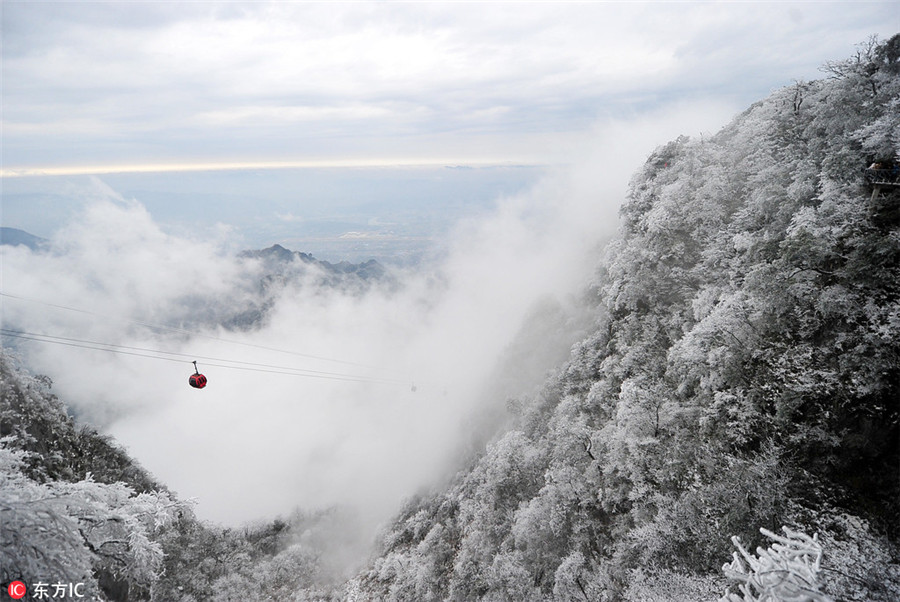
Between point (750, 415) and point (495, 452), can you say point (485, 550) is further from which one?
point (750, 415)

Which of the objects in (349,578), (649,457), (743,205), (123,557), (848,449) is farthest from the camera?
(349,578)

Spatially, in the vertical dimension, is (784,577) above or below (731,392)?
above

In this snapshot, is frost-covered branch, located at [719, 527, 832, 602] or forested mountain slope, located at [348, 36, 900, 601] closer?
frost-covered branch, located at [719, 527, 832, 602]

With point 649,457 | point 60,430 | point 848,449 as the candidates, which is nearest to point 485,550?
point 649,457

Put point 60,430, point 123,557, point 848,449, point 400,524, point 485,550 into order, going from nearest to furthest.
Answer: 1. point 123,557
2. point 848,449
3. point 60,430
4. point 485,550
5. point 400,524

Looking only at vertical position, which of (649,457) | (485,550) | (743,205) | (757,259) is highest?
(743,205)

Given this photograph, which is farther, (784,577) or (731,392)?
(731,392)

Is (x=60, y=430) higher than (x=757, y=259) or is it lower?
lower

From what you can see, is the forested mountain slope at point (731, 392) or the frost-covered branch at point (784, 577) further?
the forested mountain slope at point (731, 392)
